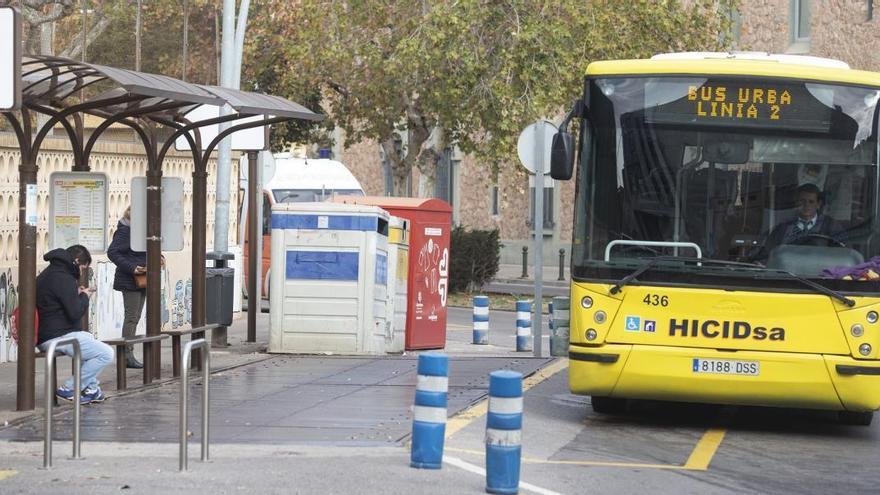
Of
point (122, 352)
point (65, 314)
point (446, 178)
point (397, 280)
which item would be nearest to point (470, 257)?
point (397, 280)

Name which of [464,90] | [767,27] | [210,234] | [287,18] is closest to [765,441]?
[210,234]

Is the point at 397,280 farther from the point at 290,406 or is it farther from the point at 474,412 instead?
the point at 474,412

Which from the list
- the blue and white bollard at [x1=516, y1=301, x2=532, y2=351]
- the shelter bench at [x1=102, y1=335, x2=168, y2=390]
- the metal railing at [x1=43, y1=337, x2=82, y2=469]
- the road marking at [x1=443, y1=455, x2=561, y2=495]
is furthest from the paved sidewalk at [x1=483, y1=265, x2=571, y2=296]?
the metal railing at [x1=43, y1=337, x2=82, y2=469]

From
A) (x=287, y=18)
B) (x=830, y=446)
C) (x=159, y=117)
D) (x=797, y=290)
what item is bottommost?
(x=830, y=446)

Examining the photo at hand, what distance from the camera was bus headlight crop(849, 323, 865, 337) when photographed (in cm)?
1245

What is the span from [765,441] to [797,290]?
3.81ft

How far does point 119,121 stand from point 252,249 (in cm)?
634

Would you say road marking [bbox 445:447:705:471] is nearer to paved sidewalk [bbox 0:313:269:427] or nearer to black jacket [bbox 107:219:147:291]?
paved sidewalk [bbox 0:313:269:427]

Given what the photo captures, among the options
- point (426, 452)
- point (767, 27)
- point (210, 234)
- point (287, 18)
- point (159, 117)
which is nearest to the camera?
point (426, 452)

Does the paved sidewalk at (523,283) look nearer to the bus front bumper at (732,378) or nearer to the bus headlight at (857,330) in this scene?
the bus front bumper at (732,378)

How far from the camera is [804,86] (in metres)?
13.0

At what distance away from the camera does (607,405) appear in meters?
14.0

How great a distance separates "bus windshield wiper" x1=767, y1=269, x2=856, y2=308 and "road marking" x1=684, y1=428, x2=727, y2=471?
1316mm

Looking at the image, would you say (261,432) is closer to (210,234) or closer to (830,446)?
(830,446)
